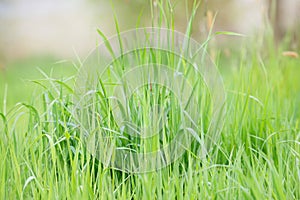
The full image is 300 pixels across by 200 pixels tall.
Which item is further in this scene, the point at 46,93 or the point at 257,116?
Answer: the point at 257,116

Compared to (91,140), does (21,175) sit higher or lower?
lower

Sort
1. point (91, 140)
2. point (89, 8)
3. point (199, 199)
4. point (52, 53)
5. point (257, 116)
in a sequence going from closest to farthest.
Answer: point (199, 199), point (91, 140), point (257, 116), point (52, 53), point (89, 8)

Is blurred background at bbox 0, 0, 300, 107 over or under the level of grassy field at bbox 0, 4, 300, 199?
over

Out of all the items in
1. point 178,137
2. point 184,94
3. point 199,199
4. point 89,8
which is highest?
point 89,8

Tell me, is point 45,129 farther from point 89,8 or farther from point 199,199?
point 89,8

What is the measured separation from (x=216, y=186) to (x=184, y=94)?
37 centimetres

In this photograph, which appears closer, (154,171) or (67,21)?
(154,171)

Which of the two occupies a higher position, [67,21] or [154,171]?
[67,21]

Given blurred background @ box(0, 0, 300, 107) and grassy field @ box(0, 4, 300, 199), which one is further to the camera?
blurred background @ box(0, 0, 300, 107)

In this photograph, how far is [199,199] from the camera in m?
1.37

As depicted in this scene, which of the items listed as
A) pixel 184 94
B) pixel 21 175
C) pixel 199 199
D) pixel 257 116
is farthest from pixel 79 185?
pixel 257 116

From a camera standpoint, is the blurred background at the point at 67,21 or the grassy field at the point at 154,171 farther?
the blurred background at the point at 67,21

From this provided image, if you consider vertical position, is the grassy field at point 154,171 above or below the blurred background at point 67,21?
below

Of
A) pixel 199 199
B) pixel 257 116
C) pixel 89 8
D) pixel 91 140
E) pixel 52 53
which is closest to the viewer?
pixel 199 199
